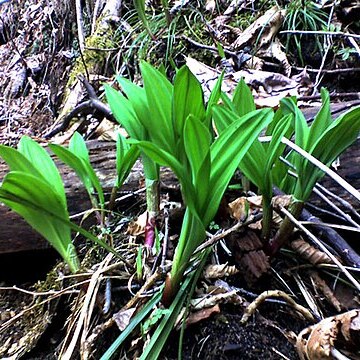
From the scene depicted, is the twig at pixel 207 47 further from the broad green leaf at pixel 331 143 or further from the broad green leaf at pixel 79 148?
the broad green leaf at pixel 331 143

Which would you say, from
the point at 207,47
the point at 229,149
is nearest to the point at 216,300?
the point at 229,149

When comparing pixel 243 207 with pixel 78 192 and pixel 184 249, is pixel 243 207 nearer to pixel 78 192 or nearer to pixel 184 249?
pixel 184 249

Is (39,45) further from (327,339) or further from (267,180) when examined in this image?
(327,339)

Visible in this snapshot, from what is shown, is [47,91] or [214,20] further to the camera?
[47,91]

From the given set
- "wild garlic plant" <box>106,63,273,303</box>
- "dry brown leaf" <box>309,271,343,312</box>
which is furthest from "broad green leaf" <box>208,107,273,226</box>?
"dry brown leaf" <box>309,271,343,312</box>

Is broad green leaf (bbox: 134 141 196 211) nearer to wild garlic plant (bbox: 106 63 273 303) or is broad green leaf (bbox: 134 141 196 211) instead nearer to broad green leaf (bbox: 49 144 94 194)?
wild garlic plant (bbox: 106 63 273 303)

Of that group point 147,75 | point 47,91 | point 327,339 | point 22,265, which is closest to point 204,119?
point 147,75
